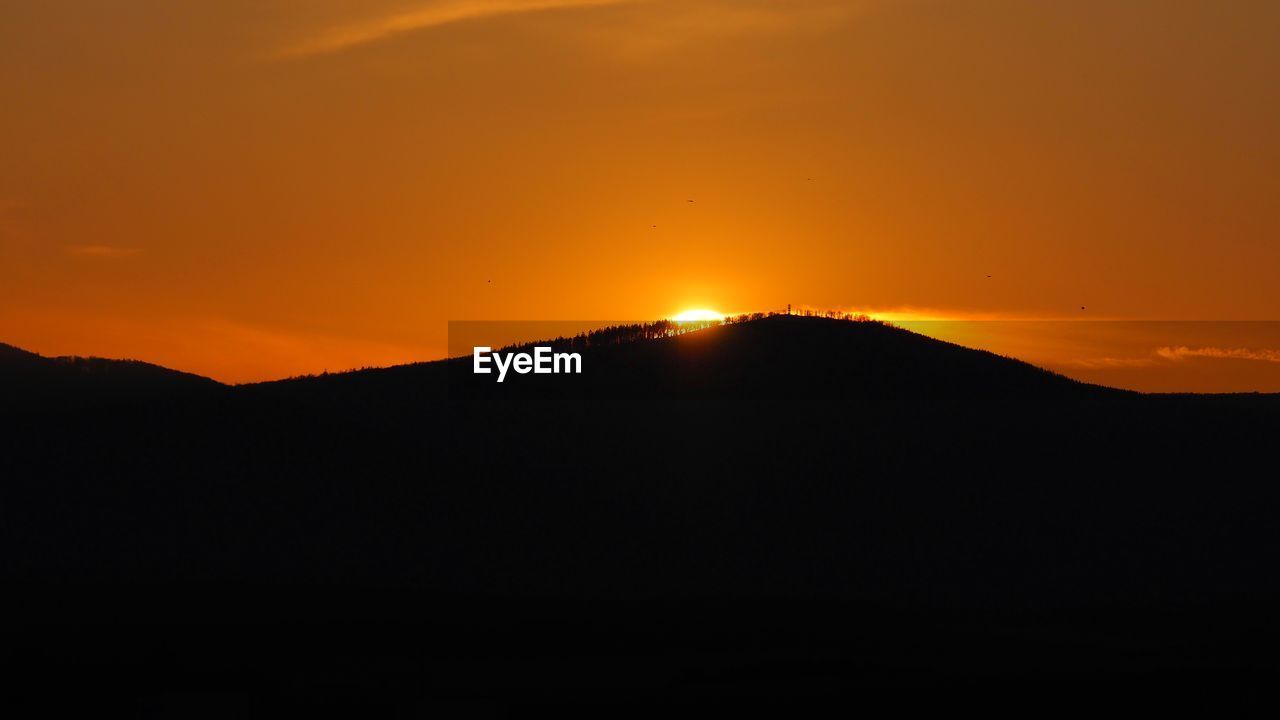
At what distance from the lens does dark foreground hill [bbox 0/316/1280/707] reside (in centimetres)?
3484

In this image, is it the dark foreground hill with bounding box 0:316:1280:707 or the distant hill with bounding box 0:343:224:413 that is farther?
the distant hill with bounding box 0:343:224:413

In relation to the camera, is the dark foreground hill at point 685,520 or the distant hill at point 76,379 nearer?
the dark foreground hill at point 685,520

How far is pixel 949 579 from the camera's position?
42656mm

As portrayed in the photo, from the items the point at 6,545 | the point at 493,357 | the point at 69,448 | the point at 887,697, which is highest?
the point at 493,357

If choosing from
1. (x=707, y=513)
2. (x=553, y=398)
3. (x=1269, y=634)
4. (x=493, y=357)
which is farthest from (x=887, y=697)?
(x=493, y=357)

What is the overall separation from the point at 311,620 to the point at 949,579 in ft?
57.4

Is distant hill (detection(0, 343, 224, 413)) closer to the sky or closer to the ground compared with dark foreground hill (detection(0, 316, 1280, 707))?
closer to the sky

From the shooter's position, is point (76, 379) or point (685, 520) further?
point (76, 379)

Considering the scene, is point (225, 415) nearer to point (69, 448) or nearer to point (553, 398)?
point (69, 448)

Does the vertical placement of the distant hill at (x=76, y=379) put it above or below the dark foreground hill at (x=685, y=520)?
above

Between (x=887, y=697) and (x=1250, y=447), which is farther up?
(x=1250, y=447)

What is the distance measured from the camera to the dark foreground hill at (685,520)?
34844 millimetres

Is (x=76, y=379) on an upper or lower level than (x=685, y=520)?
upper

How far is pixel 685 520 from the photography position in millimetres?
47094
